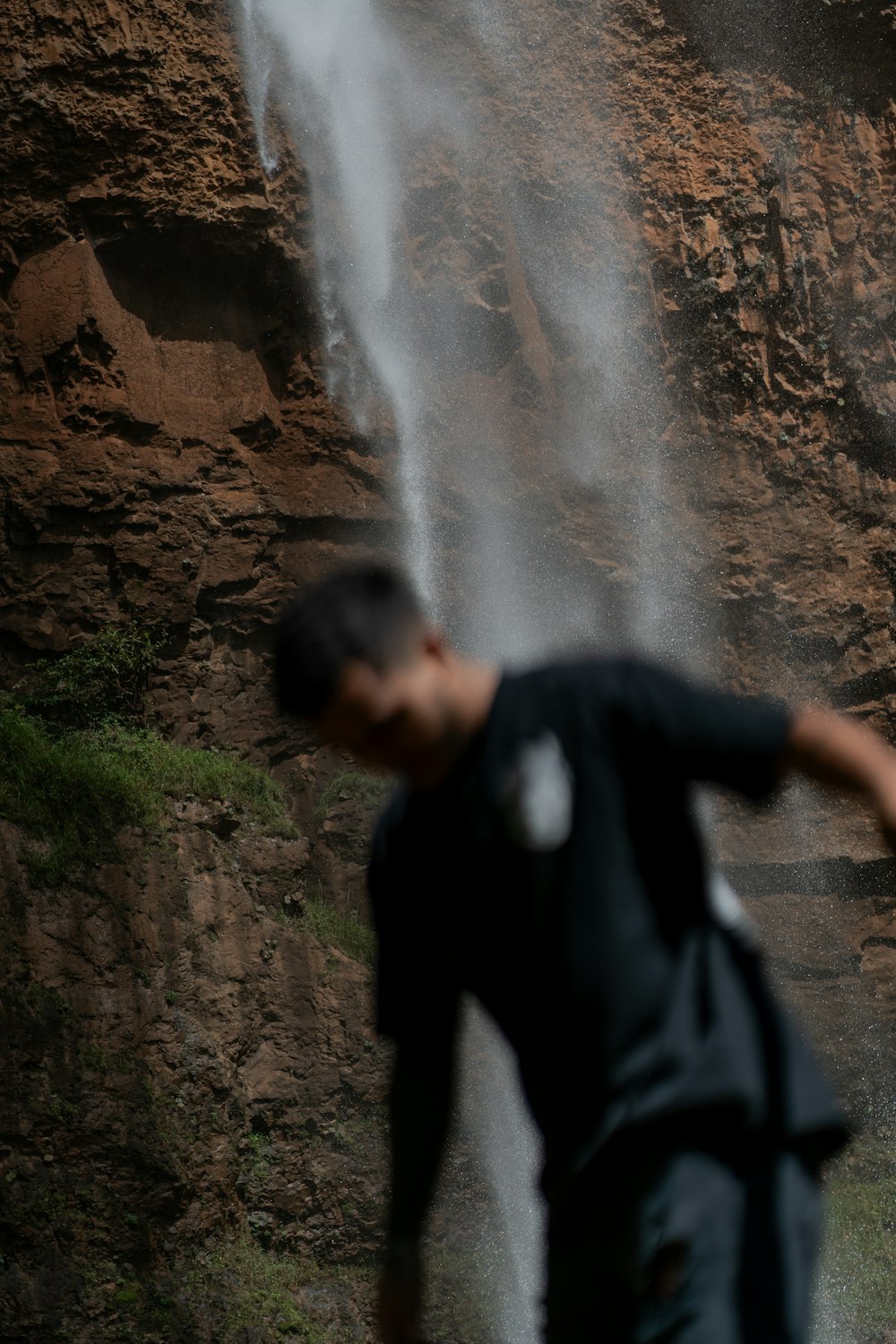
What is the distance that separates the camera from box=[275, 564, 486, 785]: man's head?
59.8 inches

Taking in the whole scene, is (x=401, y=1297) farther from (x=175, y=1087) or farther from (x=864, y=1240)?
(x=864, y=1240)

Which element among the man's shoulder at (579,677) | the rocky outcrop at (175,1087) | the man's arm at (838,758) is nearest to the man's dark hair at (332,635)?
the man's shoulder at (579,677)

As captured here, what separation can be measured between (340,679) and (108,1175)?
12.8ft

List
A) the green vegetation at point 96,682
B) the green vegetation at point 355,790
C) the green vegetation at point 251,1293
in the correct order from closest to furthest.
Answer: the green vegetation at point 251,1293 → the green vegetation at point 96,682 → the green vegetation at point 355,790

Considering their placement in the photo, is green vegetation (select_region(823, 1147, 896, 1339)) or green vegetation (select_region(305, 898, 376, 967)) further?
green vegetation (select_region(305, 898, 376, 967))

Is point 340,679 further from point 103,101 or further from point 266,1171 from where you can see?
point 103,101

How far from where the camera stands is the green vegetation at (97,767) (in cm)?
562

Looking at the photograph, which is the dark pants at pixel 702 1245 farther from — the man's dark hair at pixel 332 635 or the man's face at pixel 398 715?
the man's dark hair at pixel 332 635

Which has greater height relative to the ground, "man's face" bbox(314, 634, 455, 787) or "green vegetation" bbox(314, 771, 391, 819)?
"man's face" bbox(314, 634, 455, 787)

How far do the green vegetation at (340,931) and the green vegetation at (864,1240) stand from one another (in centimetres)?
255

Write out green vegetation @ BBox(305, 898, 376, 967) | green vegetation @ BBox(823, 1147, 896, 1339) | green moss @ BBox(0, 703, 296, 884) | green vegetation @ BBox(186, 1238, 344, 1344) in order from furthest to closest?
green vegetation @ BBox(305, 898, 376, 967) < green moss @ BBox(0, 703, 296, 884) < green vegetation @ BBox(823, 1147, 896, 1339) < green vegetation @ BBox(186, 1238, 344, 1344)

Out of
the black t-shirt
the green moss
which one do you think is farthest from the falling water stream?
Answer: the black t-shirt

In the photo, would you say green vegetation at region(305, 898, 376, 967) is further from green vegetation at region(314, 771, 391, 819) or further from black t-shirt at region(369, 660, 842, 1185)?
black t-shirt at region(369, 660, 842, 1185)

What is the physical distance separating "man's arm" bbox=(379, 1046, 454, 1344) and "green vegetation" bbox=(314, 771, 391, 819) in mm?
5361
